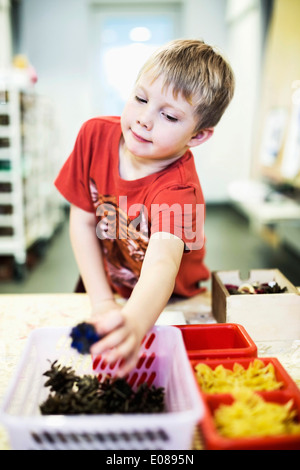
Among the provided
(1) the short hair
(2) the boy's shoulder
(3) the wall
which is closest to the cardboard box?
(1) the short hair

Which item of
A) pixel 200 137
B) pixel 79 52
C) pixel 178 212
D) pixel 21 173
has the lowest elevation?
pixel 21 173

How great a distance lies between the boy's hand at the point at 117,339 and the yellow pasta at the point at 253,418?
0.48ft

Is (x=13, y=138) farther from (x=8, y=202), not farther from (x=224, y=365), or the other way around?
(x=224, y=365)

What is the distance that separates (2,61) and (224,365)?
17.5 feet

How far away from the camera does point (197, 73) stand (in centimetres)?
80

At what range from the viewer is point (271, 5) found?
4320mm

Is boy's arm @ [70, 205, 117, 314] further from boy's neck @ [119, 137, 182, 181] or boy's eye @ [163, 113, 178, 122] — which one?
boy's eye @ [163, 113, 178, 122]

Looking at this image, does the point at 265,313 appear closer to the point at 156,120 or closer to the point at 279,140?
the point at 156,120

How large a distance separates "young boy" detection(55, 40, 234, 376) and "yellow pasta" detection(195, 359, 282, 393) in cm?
12

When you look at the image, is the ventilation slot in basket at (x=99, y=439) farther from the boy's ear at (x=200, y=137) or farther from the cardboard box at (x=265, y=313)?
the boy's ear at (x=200, y=137)

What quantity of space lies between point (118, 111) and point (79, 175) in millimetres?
5206

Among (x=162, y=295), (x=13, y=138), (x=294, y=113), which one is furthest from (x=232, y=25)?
(x=162, y=295)

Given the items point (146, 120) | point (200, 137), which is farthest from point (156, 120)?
point (200, 137)
